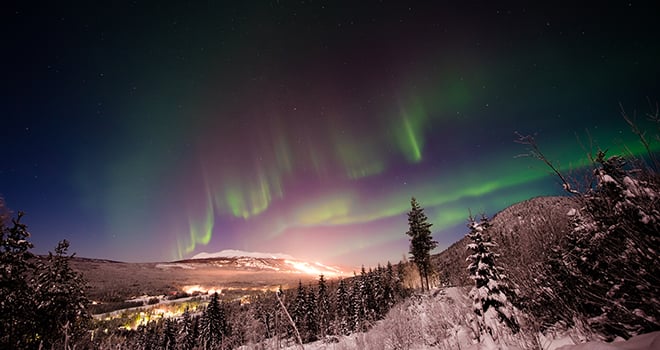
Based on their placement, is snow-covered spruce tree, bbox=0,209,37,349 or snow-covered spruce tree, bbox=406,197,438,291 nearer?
snow-covered spruce tree, bbox=0,209,37,349

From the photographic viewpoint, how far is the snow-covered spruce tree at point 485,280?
12891mm

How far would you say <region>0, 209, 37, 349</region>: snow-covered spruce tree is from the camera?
13891 millimetres

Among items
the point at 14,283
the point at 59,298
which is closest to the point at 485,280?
the point at 14,283

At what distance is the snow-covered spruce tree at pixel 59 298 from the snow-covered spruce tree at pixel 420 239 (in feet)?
128

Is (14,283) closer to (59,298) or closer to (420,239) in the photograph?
(59,298)

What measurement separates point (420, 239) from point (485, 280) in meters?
28.5

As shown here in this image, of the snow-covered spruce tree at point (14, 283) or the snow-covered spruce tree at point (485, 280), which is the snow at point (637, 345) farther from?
the snow-covered spruce tree at point (14, 283)

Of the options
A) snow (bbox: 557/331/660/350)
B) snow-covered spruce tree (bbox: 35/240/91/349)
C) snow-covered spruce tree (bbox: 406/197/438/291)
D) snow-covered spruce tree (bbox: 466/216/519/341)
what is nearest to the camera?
snow (bbox: 557/331/660/350)

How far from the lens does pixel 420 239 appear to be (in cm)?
4119

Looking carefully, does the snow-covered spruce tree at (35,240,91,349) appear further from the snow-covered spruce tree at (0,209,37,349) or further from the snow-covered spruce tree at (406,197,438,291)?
the snow-covered spruce tree at (406,197,438,291)

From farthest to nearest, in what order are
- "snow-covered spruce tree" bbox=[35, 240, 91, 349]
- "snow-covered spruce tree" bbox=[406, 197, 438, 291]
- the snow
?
"snow-covered spruce tree" bbox=[406, 197, 438, 291]
"snow-covered spruce tree" bbox=[35, 240, 91, 349]
the snow

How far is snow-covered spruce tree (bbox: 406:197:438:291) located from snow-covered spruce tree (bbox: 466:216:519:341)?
27.1 m

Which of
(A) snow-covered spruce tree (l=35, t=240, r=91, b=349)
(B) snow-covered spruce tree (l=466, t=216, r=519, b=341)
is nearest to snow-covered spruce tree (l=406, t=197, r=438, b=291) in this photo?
(B) snow-covered spruce tree (l=466, t=216, r=519, b=341)

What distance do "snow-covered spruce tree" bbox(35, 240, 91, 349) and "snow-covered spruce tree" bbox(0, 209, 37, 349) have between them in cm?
180
